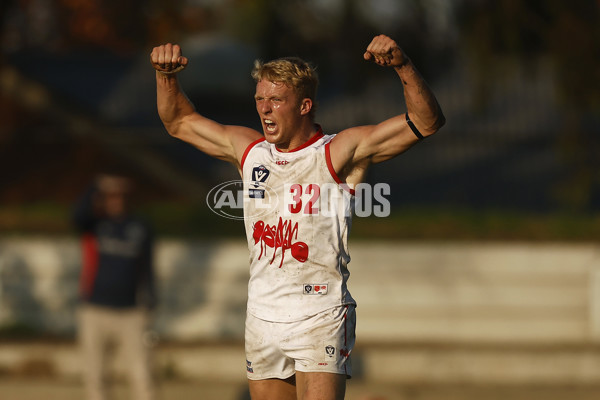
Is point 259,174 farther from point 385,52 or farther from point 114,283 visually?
point 114,283

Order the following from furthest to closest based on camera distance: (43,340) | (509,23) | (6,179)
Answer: (6,179) < (509,23) < (43,340)

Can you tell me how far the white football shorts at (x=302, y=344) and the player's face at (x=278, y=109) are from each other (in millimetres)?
824

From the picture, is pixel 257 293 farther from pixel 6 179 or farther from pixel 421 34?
pixel 6 179

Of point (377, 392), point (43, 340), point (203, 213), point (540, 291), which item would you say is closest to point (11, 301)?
point (43, 340)

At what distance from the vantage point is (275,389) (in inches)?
172

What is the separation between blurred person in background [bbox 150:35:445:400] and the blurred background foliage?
263 inches

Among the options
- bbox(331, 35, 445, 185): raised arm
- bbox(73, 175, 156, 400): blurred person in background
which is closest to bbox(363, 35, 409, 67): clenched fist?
bbox(331, 35, 445, 185): raised arm

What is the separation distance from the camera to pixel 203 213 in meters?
11.9

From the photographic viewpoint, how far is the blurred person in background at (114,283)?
803 centimetres

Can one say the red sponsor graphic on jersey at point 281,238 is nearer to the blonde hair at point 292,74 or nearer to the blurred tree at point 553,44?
the blonde hair at point 292,74

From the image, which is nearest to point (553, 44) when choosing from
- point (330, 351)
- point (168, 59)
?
point (168, 59)

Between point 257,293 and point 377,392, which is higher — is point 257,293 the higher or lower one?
the higher one

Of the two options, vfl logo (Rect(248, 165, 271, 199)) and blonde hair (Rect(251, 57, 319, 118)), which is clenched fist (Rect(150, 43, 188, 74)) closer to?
blonde hair (Rect(251, 57, 319, 118))

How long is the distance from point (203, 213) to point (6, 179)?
6.12 metres
